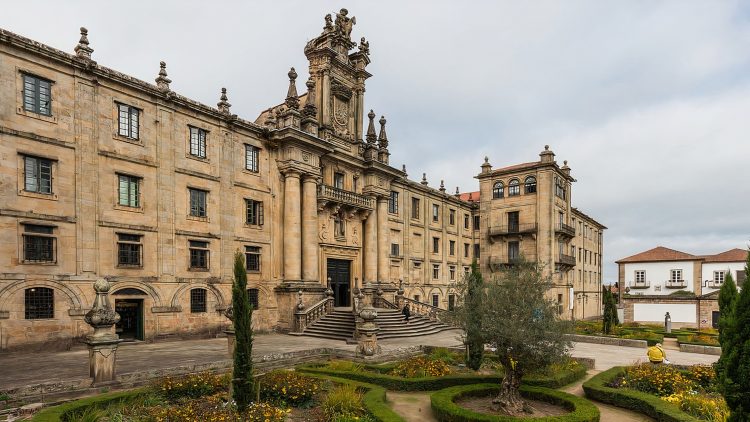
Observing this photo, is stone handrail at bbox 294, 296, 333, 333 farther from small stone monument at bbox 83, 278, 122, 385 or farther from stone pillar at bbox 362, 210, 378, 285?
small stone monument at bbox 83, 278, 122, 385

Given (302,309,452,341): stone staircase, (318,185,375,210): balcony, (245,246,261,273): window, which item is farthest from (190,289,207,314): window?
(318,185,375,210): balcony

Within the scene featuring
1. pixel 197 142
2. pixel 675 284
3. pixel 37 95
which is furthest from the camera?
pixel 675 284

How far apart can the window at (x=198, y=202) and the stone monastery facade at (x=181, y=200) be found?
0.09 metres

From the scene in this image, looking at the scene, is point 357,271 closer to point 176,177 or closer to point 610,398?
point 176,177

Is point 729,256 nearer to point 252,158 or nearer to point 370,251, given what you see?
point 370,251

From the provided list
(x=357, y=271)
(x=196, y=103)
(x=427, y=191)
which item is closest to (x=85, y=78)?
(x=196, y=103)

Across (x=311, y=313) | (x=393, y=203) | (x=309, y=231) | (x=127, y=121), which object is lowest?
(x=311, y=313)

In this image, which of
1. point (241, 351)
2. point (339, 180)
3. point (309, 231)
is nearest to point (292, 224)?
point (309, 231)

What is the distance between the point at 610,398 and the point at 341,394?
8778 mm

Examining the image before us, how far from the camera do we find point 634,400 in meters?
13.2

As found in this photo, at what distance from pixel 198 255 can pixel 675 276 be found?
2242 inches

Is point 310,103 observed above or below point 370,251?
above

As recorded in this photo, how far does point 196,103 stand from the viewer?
82.5 feet

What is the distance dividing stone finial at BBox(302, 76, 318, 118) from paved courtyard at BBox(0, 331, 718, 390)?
15363 millimetres
